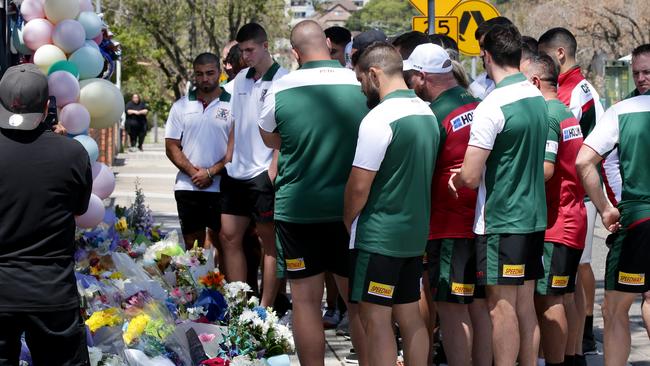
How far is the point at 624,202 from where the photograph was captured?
6.88 metres

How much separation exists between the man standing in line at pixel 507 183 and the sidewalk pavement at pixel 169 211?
1.77 meters

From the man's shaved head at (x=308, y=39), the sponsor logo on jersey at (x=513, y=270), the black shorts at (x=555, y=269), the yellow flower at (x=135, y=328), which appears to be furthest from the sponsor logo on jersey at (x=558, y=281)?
the yellow flower at (x=135, y=328)

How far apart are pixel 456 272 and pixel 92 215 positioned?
2615 millimetres

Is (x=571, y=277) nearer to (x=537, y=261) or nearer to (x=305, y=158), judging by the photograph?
(x=537, y=261)

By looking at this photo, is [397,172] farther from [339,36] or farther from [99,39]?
[339,36]

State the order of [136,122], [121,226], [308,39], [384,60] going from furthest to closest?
[136,122] → [121,226] → [308,39] → [384,60]

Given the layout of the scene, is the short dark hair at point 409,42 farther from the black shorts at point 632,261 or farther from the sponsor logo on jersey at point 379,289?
the sponsor logo on jersey at point 379,289

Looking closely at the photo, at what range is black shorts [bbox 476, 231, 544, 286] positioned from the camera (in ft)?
21.8

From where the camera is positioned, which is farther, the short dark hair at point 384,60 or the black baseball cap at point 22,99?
the short dark hair at point 384,60

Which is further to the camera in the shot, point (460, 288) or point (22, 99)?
point (460, 288)

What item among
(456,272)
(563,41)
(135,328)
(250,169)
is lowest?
(135,328)

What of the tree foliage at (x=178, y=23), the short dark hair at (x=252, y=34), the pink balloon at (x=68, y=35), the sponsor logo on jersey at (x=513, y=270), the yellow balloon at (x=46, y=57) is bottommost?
the sponsor logo on jersey at (x=513, y=270)

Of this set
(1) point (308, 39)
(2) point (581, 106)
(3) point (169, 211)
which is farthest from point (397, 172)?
(3) point (169, 211)

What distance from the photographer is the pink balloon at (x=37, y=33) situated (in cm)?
819
